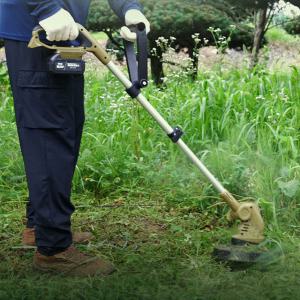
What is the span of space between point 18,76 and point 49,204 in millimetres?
470


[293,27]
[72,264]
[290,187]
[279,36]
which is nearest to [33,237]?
[72,264]

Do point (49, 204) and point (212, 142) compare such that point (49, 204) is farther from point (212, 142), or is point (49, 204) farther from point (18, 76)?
point (212, 142)

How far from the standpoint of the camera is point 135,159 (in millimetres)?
3781

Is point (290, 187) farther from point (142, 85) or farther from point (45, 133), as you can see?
point (45, 133)

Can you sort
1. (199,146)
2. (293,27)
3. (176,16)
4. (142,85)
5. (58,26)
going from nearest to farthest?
(58,26), (142,85), (199,146), (176,16), (293,27)

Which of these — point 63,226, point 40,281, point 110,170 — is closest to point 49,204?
point 63,226

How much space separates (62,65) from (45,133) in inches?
10.3

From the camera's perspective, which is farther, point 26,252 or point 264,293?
point 26,252

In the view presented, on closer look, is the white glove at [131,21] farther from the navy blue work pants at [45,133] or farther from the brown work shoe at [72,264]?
the brown work shoe at [72,264]

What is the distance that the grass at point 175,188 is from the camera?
8.29ft

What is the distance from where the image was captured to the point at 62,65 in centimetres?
232

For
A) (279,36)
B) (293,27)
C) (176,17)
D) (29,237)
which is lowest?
(29,237)

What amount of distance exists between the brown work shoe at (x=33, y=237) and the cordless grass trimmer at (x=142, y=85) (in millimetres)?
600

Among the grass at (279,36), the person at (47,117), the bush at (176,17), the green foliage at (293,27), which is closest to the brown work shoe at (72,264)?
the person at (47,117)
